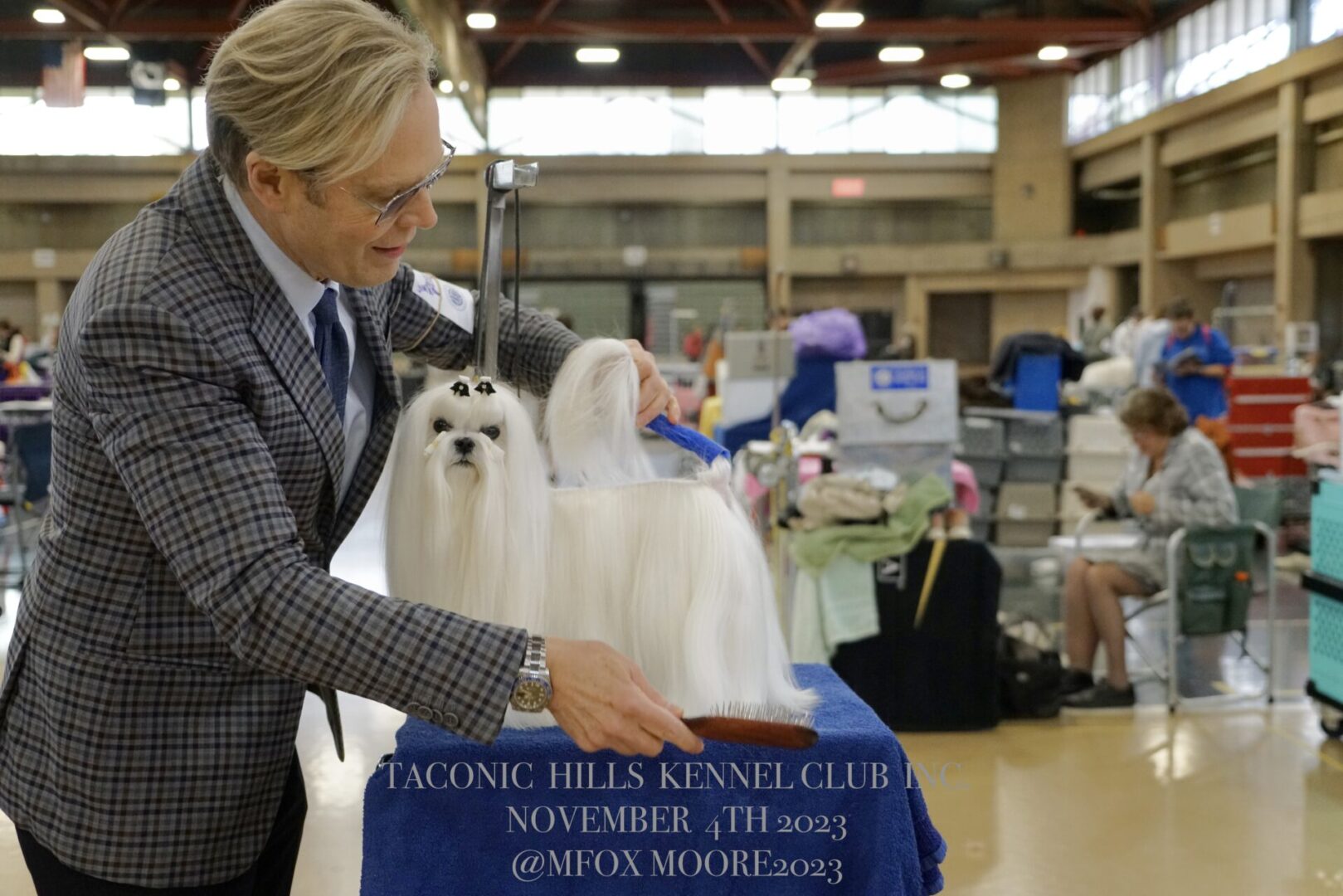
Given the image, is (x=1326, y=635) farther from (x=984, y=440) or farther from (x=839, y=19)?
(x=839, y=19)

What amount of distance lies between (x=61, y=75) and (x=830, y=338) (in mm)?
6147

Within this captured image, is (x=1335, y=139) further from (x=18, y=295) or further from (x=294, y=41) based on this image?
(x=18, y=295)

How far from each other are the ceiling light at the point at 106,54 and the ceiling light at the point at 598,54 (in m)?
7.11

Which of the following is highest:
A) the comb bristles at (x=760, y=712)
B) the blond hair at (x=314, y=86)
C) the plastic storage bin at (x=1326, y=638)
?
the blond hair at (x=314, y=86)

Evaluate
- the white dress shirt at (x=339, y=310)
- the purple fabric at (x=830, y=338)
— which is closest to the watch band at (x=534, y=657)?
the white dress shirt at (x=339, y=310)

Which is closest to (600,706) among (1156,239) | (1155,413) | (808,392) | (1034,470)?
(1155,413)

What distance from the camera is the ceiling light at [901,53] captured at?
1766 cm

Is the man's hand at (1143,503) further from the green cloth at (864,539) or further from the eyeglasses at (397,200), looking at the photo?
the eyeglasses at (397,200)

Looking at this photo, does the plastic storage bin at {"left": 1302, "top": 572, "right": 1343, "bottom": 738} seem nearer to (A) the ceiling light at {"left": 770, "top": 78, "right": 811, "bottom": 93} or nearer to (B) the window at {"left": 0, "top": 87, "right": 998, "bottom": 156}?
(A) the ceiling light at {"left": 770, "top": 78, "right": 811, "bottom": 93}

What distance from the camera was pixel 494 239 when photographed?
1.46 metres

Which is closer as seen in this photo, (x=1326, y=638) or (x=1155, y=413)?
(x=1326, y=638)

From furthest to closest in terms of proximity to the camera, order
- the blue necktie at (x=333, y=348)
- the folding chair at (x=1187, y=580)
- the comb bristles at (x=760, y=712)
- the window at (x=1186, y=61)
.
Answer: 1. the window at (x=1186, y=61)
2. the folding chair at (x=1187, y=580)
3. the comb bristles at (x=760, y=712)
4. the blue necktie at (x=333, y=348)

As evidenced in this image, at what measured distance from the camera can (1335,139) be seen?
47.8ft

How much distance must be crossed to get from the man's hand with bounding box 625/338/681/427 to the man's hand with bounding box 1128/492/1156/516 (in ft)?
12.0
